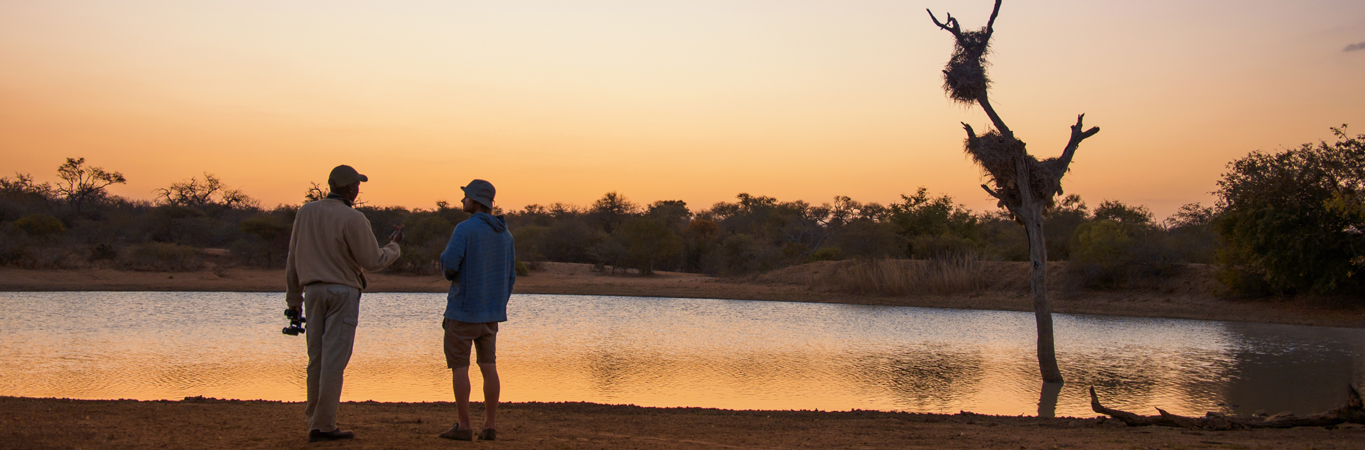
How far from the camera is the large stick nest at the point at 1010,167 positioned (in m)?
10.2

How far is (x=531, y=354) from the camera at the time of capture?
11.6 meters

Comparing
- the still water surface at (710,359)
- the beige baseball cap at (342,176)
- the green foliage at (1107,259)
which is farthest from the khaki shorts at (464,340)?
the green foliage at (1107,259)

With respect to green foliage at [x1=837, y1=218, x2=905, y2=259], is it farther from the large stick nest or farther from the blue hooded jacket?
the blue hooded jacket

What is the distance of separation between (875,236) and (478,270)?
90.1ft

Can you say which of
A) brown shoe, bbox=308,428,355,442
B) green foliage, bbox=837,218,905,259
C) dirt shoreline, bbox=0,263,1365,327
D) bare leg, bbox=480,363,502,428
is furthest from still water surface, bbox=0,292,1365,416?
green foliage, bbox=837,218,905,259

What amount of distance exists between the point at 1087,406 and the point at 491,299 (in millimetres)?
6596

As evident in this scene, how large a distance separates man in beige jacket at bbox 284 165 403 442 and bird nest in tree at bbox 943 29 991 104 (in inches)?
332

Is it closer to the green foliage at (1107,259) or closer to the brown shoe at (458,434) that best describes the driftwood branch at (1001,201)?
the brown shoe at (458,434)

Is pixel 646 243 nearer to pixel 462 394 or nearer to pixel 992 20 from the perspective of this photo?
pixel 992 20

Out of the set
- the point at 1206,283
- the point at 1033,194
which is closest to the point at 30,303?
the point at 1033,194

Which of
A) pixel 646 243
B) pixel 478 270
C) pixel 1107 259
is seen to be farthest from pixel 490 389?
pixel 646 243

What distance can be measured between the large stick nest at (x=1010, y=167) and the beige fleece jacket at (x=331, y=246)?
820 centimetres

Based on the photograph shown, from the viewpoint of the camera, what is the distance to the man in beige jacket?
432 centimetres

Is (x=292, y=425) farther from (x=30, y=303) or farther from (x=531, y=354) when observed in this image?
(x=30, y=303)
